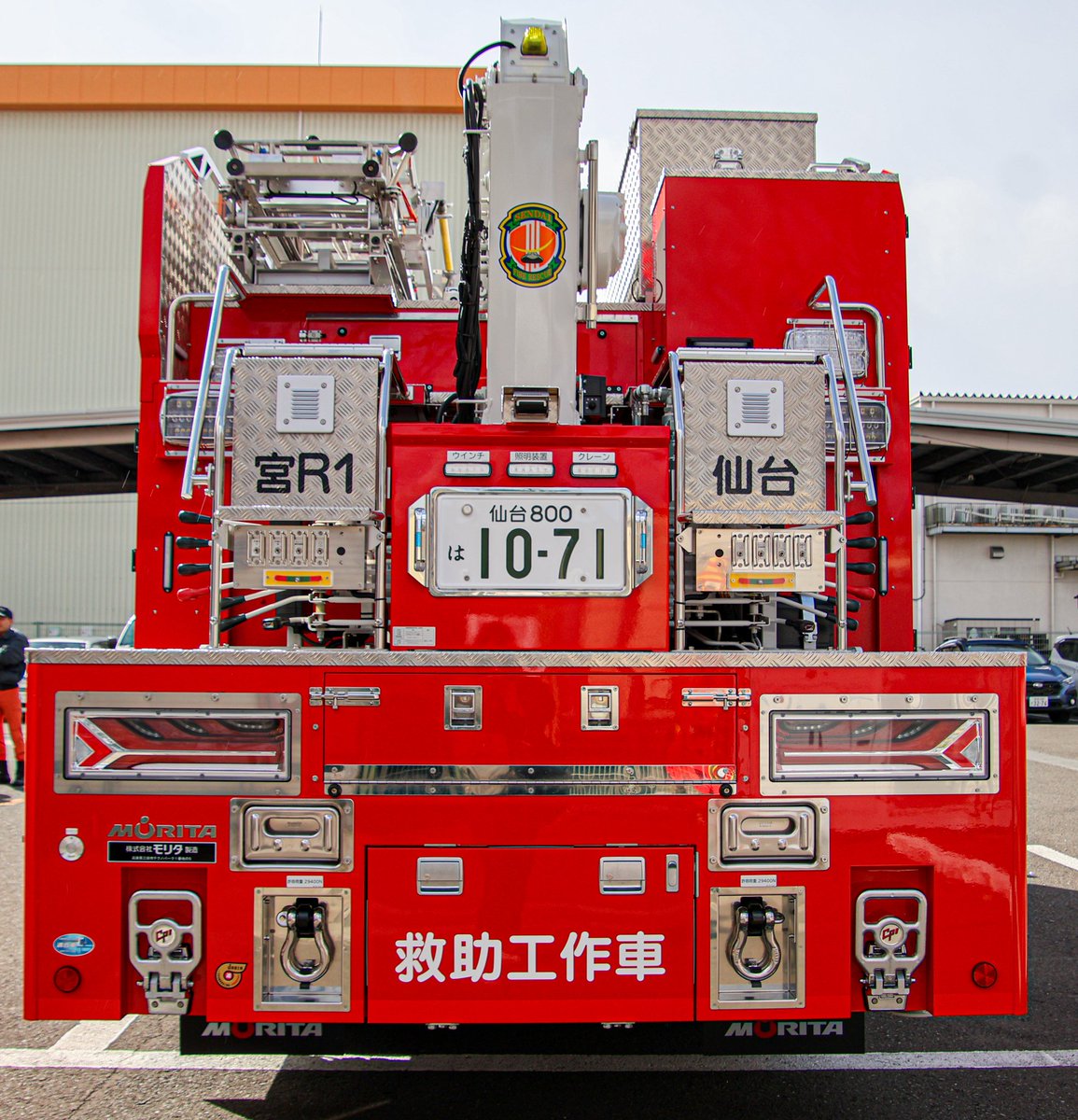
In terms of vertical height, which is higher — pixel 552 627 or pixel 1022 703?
pixel 552 627

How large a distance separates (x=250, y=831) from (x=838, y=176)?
369 cm

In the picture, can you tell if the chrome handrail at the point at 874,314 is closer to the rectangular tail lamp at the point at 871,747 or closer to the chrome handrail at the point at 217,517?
the rectangular tail lamp at the point at 871,747

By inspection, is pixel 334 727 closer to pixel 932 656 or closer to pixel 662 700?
pixel 662 700

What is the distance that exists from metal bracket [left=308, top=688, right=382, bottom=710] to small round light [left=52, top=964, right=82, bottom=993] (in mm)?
985

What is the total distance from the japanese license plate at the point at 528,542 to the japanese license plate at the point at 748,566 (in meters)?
0.30

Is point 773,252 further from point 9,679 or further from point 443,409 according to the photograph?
point 9,679

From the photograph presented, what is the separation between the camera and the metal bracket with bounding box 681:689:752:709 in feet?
9.81

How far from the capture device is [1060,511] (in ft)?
129

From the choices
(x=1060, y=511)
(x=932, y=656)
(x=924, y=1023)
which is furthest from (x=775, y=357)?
(x=1060, y=511)

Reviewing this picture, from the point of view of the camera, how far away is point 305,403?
333 centimetres

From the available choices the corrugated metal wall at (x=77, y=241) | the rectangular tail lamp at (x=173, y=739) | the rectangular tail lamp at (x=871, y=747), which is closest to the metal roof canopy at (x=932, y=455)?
the corrugated metal wall at (x=77, y=241)

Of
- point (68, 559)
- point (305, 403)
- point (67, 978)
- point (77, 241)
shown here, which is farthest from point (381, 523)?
point (68, 559)

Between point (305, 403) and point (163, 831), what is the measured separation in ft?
4.42

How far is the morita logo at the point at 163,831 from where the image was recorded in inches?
115
